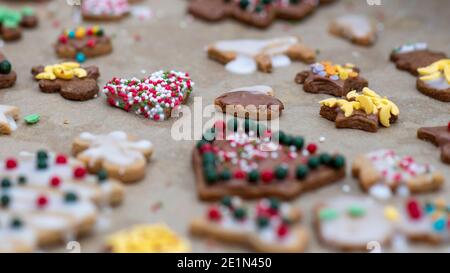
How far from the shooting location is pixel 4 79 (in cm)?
596

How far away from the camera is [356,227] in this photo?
13.6ft

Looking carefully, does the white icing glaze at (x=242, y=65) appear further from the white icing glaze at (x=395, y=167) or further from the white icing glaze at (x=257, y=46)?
the white icing glaze at (x=395, y=167)

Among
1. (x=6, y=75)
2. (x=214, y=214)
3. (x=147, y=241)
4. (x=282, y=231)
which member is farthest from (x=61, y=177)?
(x=6, y=75)

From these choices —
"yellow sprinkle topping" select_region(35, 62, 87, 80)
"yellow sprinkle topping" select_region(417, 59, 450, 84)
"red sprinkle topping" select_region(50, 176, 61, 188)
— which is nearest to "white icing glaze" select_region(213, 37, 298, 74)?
"yellow sprinkle topping" select_region(417, 59, 450, 84)

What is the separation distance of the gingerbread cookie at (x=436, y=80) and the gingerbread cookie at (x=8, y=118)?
3.65 metres

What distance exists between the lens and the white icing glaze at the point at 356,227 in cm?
406

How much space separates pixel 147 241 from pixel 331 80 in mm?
2660

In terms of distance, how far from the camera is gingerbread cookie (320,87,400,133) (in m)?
5.40

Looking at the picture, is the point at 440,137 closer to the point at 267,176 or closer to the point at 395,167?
the point at 395,167

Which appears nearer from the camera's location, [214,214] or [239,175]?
[214,214]

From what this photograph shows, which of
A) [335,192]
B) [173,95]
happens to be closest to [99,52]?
[173,95]

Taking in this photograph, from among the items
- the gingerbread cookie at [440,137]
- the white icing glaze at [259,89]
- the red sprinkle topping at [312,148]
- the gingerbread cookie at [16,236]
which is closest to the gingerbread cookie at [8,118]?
the gingerbread cookie at [16,236]

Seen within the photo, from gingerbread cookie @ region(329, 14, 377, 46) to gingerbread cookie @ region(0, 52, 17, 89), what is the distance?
11.3 ft

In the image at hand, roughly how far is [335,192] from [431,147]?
1.08 m
